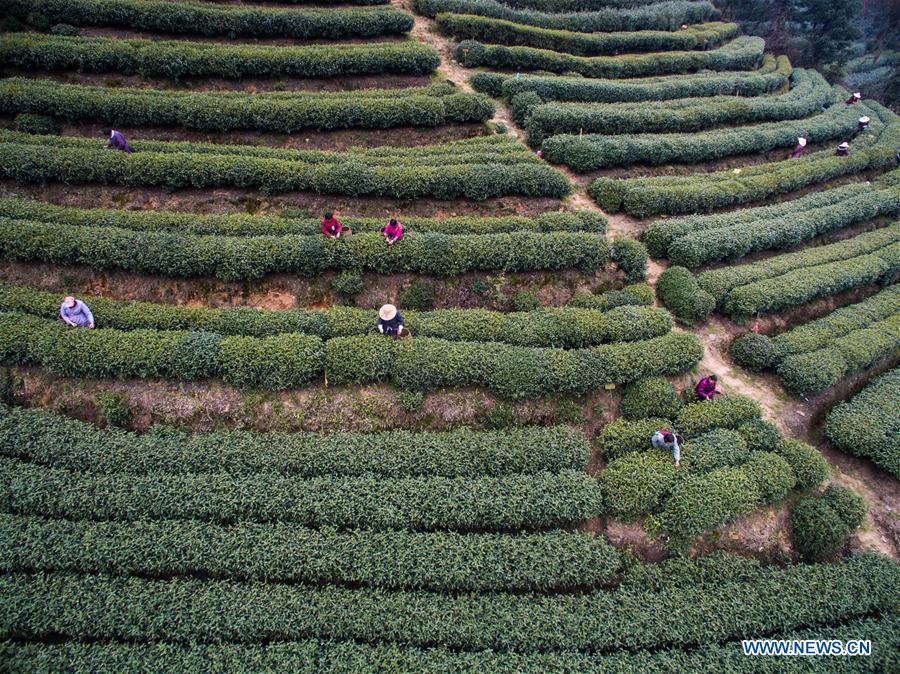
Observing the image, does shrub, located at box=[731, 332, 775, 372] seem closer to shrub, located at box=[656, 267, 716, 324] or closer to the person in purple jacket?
shrub, located at box=[656, 267, 716, 324]

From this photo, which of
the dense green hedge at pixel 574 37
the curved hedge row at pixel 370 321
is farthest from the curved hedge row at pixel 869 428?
the dense green hedge at pixel 574 37

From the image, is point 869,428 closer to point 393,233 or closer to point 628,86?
point 393,233

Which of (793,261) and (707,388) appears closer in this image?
(707,388)

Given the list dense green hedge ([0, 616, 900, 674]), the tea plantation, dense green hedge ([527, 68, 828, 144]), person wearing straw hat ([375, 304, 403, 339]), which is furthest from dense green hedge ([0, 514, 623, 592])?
dense green hedge ([527, 68, 828, 144])

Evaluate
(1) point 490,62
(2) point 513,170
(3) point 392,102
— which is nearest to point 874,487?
(2) point 513,170

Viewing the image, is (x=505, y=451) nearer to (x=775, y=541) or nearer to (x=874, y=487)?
(x=775, y=541)

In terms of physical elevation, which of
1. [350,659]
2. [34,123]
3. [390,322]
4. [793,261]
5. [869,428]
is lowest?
[350,659]

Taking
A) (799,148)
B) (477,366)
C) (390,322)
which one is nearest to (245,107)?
(390,322)

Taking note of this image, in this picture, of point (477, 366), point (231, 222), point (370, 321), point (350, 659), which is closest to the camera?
point (350, 659)
